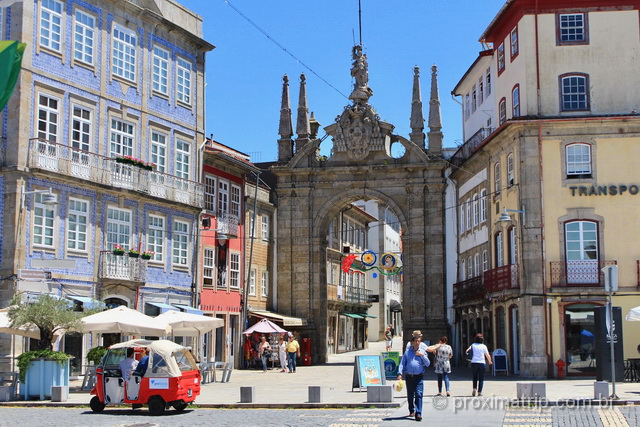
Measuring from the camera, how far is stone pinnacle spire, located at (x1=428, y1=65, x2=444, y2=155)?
49969mm

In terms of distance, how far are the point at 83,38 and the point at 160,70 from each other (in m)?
5.03

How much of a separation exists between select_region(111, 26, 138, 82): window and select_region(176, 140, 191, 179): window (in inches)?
157

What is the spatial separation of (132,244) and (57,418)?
50.8 ft

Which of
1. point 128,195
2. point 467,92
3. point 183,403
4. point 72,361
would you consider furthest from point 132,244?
point 467,92

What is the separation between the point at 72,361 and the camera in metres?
32.1

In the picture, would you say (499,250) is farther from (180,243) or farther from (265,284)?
(265,284)

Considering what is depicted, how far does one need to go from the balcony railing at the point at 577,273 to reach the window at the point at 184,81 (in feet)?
51.9

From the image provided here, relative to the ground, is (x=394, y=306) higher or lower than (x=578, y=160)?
lower

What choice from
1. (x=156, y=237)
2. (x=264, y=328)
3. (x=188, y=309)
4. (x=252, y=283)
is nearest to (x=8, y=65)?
(x=156, y=237)

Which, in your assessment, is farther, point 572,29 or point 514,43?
point 514,43

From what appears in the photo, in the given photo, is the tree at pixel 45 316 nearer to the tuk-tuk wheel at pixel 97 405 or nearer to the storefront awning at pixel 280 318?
the tuk-tuk wheel at pixel 97 405

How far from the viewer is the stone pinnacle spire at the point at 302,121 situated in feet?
168

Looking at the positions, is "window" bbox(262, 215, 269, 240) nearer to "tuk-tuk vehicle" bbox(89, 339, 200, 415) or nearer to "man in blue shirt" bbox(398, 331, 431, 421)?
"tuk-tuk vehicle" bbox(89, 339, 200, 415)

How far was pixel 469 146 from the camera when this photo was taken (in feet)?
150
